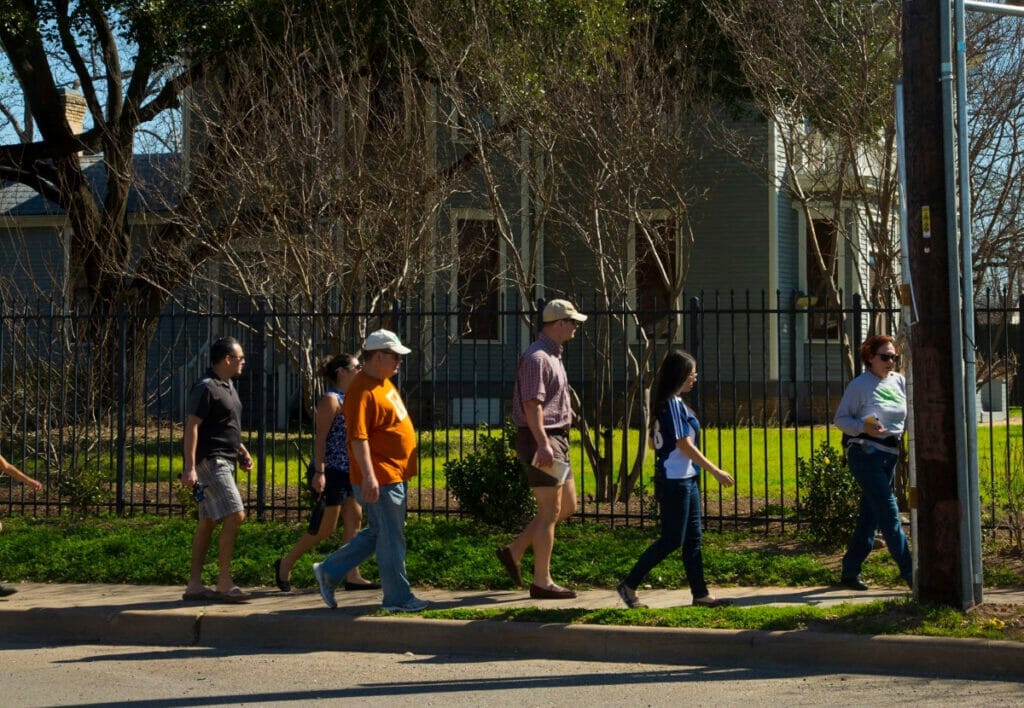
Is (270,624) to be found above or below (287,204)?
below

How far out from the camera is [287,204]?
14.2m

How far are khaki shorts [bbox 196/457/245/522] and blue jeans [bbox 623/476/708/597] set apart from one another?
262 centimetres

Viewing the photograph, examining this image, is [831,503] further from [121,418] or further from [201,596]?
[121,418]

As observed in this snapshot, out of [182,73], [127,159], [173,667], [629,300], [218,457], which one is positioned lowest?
[173,667]

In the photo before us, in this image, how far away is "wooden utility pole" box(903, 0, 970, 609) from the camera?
7.55 metres

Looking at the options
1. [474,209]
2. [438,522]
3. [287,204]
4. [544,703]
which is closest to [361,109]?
[287,204]

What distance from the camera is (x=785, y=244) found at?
22.0 m

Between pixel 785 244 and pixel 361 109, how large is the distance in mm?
9129

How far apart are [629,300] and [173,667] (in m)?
13.9

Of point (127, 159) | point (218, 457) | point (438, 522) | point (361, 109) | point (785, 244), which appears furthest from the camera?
point (785, 244)

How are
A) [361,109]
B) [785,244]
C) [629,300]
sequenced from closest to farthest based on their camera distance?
[361,109], [629,300], [785,244]

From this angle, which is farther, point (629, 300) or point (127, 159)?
point (629, 300)

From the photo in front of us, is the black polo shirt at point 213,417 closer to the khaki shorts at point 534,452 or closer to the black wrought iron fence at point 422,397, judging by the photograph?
the khaki shorts at point 534,452

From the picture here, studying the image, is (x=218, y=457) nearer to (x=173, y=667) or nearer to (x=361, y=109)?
(x=173, y=667)
